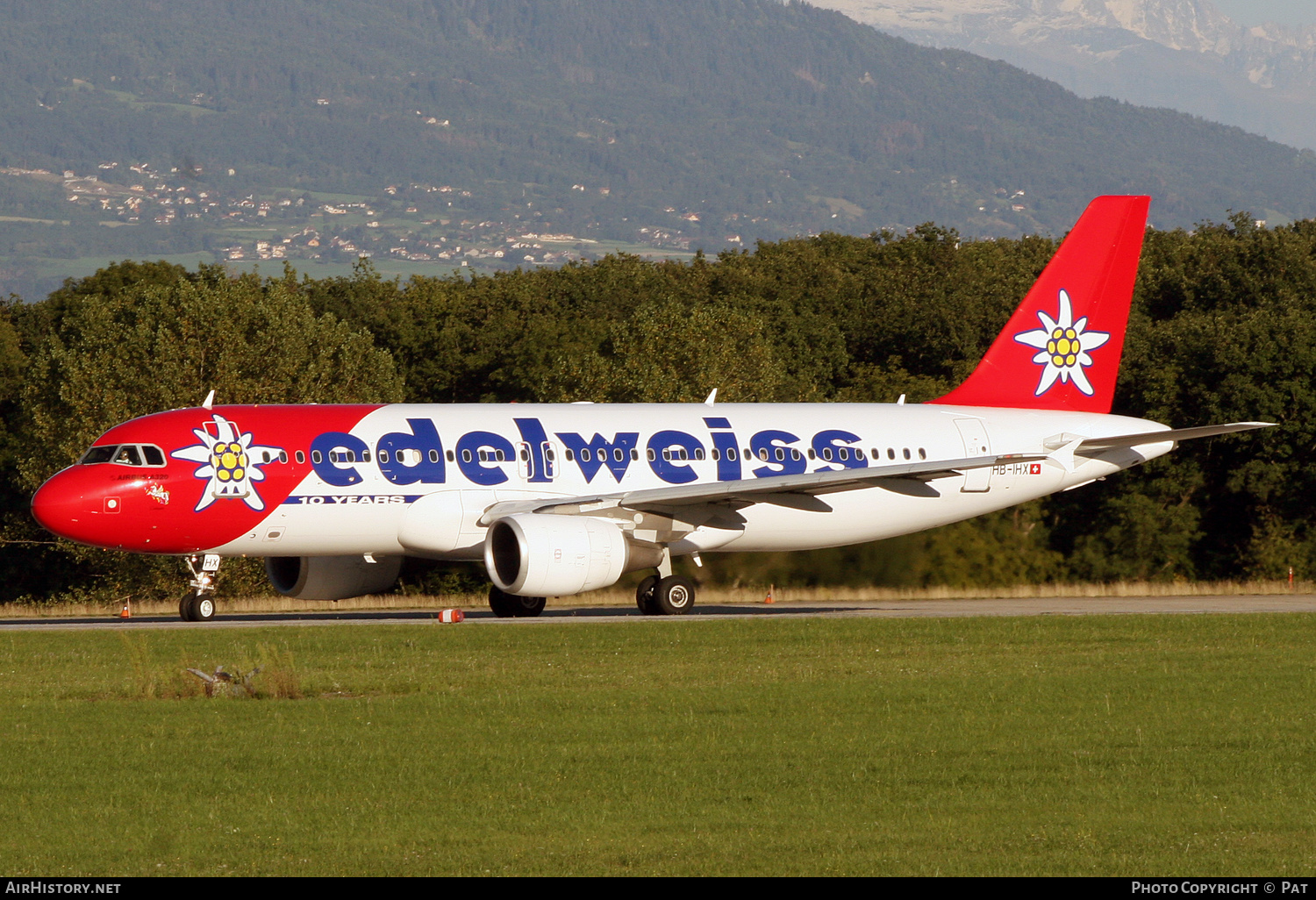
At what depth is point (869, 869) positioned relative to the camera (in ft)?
33.2

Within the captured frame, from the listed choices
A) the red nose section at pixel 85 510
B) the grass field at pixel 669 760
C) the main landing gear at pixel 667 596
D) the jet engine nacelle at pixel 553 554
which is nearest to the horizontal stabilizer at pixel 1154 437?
the grass field at pixel 669 760

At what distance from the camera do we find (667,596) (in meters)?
31.8

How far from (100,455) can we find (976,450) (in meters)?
16.7

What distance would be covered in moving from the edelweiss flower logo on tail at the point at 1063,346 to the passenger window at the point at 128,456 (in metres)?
18.4

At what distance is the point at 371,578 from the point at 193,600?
3.36 metres

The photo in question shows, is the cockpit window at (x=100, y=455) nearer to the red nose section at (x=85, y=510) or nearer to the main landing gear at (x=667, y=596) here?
the red nose section at (x=85, y=510)

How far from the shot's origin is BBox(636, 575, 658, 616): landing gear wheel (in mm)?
31969

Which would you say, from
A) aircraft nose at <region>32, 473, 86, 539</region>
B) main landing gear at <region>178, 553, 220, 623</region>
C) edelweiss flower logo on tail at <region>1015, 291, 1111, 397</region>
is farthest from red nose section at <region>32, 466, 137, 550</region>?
edelweiss flower logo on tail at <region>1015, 291, 1111, 397</region>

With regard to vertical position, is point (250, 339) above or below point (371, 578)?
above

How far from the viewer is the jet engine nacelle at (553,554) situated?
28375mm

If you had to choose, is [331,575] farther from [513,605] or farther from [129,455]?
[129,455]

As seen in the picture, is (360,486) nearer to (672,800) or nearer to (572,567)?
(572,567)

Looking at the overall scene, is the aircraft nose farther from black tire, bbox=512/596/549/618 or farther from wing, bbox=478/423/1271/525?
black tire, bbox=512/596/549/618
